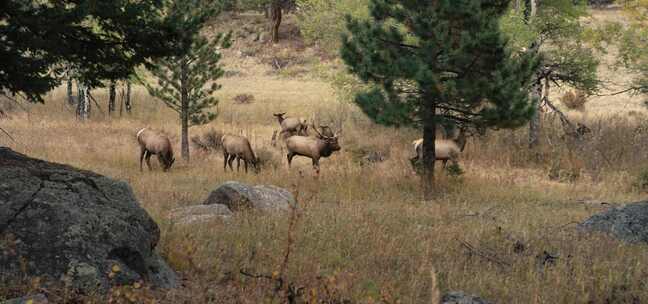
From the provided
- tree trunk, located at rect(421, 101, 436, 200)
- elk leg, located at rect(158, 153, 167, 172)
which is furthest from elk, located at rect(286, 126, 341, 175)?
elk leg, located at rect(158, 153, 167, 172)

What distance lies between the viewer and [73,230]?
473 centimetres

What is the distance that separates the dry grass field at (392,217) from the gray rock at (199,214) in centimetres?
21

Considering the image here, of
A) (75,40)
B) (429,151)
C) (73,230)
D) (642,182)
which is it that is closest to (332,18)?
(429,151)

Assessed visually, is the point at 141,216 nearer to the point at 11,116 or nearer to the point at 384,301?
the point at 384,301

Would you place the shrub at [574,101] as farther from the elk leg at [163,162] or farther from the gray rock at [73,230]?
the gray rock at [73,230]

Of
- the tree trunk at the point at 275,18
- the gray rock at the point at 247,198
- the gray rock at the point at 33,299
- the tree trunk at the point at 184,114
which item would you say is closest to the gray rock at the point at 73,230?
the gray rock at the point at 33,299

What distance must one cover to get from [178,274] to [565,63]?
55.5 ft

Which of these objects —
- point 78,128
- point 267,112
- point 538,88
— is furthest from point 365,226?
point 267,112

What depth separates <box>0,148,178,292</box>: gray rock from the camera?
4531 millimetres

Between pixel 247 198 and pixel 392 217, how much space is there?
226 centimetres

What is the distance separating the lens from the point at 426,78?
11.9 m

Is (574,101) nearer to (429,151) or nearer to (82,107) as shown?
(429,151)

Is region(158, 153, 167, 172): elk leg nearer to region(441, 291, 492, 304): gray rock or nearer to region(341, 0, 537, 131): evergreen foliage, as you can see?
region(341, 0, 537, 131): evergreen foliage

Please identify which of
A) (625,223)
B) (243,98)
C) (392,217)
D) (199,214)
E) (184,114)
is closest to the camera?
(199,214)
